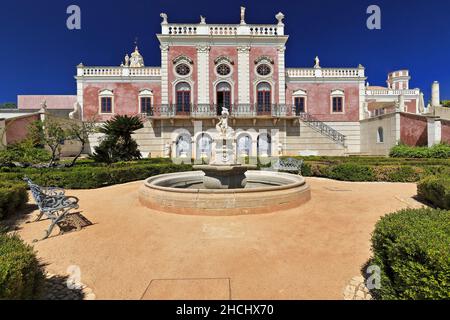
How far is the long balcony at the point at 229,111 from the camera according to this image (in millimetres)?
22038

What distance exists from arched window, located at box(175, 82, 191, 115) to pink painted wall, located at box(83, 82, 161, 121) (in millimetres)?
3029

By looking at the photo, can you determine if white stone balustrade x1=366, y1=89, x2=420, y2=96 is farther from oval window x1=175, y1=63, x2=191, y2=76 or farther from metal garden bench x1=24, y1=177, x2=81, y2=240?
metal garden bench x1=24, y1=177, x2=81, y2=240

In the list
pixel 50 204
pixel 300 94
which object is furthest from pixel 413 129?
pixel 50 204

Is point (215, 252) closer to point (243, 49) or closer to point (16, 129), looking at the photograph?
point (16, 129)

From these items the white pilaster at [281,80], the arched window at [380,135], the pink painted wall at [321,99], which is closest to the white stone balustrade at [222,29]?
the white pilaster at [281,80]

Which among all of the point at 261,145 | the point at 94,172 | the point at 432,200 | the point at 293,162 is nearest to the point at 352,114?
the point at 261,145

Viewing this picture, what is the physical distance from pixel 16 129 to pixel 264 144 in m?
21.6

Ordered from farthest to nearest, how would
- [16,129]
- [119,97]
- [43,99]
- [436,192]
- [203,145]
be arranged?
[43,99] < [119,97] < [203,145] < [16,129] < [436,192]

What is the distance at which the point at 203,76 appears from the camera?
2270 cm

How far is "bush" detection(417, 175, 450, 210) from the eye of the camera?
19.1 ft

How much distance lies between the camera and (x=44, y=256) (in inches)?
152

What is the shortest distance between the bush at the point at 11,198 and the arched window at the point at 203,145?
15.9m

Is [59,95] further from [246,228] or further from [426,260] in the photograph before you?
[426,260]

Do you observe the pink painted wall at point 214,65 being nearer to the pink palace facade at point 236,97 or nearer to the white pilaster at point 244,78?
the pink palace facade at point 236,97
